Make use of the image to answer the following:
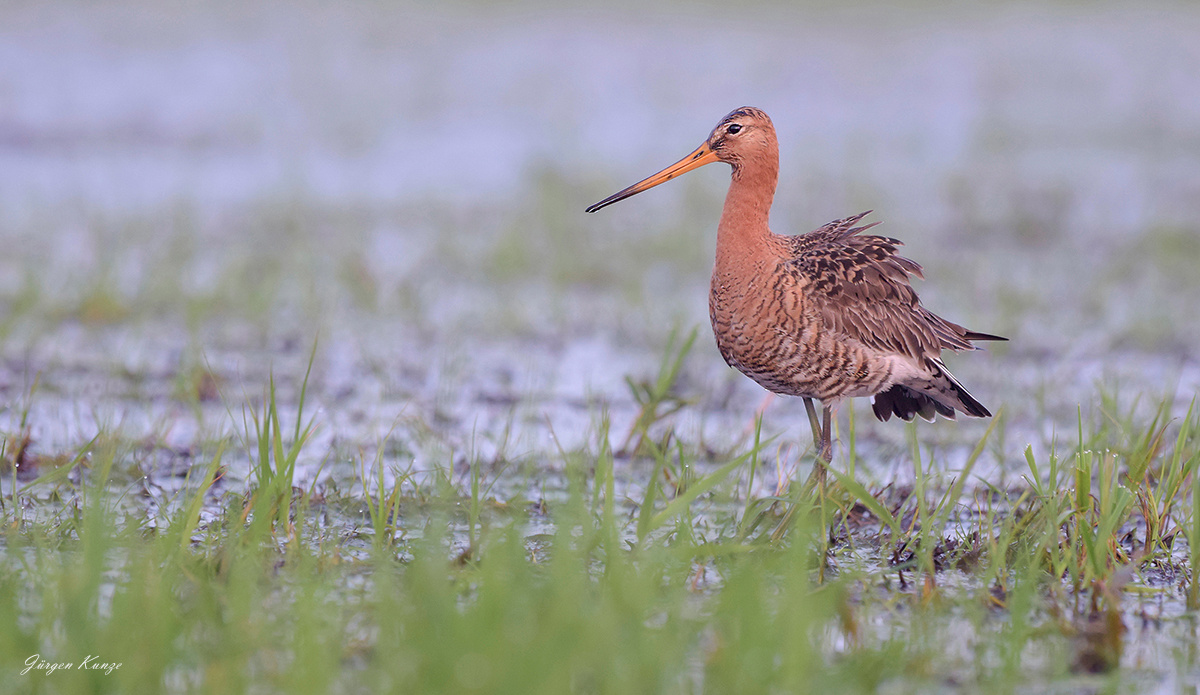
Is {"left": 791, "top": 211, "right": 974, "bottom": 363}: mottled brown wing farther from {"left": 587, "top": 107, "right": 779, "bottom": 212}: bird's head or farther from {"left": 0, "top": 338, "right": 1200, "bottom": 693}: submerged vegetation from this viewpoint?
{"left": 0, "top": 338, "right": 1200, "bottom": 693}: submerged vegetation

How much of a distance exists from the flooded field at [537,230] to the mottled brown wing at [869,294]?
52 cm

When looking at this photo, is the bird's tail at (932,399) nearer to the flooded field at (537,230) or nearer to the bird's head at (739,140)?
the flooded field at (537,230)

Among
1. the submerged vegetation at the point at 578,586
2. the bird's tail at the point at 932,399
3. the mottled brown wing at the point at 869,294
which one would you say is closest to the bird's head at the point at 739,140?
the mottled brown wing at the point at 869,294

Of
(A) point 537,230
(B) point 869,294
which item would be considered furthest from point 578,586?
(A) point 537,230

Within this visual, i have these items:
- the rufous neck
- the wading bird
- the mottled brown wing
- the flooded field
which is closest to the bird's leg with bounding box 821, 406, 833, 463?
the wading bird

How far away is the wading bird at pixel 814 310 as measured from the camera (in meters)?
4.12

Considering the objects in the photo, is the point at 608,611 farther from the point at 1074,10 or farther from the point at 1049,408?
the point at 1074,10

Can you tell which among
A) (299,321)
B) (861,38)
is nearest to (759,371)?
(299,321)

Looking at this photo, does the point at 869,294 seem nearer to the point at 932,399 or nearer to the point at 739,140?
the point at 932,399

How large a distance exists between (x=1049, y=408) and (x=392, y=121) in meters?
8.85

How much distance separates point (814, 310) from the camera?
13.6 ft

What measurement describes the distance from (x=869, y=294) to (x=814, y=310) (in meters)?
0.26

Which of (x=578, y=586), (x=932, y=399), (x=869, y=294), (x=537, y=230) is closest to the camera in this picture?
(x=578, y=586)

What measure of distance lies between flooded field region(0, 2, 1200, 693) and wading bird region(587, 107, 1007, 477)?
342 millimetres
